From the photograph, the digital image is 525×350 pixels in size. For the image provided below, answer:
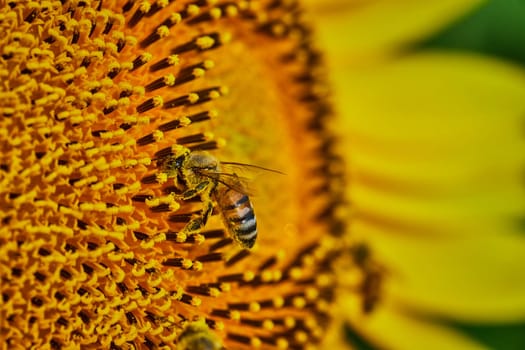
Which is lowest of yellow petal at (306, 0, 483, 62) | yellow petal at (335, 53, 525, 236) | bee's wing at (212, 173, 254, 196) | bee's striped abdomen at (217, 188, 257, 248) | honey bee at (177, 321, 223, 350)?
honey bee at (177, 321, 223, 350)

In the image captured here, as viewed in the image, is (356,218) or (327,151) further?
(356,218)

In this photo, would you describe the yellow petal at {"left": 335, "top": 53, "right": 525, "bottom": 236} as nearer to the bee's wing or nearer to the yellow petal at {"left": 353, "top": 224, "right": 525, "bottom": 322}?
the yellow petal at {"left": 353, "top": 224, "right": 525, "bottom": 322}

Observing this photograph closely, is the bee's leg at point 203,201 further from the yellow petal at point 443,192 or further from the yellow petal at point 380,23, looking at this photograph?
the yellow petal at point 380,23

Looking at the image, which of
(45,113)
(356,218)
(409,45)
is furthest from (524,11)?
(45,113)

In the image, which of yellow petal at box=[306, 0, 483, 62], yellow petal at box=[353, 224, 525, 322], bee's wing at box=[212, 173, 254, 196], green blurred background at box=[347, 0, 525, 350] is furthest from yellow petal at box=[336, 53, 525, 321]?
bee's wing at box=[212, 173, 254, 196]

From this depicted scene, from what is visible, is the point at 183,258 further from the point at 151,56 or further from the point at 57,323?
the point at 151,56

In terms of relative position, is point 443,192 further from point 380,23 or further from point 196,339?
point 196,339

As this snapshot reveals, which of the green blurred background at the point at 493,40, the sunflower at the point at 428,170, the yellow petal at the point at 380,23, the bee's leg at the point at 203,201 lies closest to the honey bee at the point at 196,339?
the bee's leg at the point at 203,201
